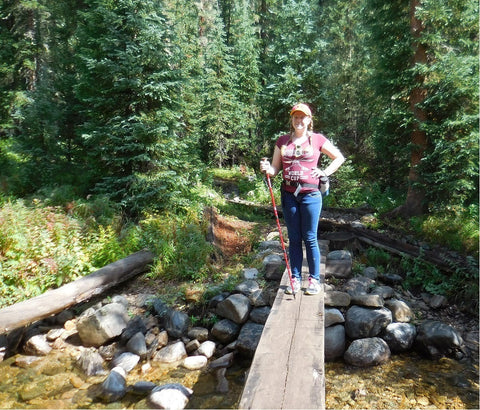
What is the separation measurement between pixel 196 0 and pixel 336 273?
2094 cm

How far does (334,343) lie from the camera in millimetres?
5430

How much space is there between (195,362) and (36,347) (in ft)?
8.35

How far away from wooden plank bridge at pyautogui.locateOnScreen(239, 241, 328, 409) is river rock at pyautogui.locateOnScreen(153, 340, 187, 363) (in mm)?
1875

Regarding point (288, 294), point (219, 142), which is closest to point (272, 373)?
point (288, 294)

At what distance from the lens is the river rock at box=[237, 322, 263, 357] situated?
536cm

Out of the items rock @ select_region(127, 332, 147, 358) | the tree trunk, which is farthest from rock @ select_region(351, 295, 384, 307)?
the tree trunk

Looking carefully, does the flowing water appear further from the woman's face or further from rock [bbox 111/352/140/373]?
the woman's face

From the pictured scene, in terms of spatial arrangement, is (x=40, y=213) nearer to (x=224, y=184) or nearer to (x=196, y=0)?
(x=224, y=184)

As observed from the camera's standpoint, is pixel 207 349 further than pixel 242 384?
Yes

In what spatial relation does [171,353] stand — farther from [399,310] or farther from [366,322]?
[399,310]

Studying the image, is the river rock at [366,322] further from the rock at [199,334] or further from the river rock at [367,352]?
the rock at [199,334]

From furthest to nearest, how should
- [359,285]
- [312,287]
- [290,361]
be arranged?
[359,285]
[312,287]
[290,361]

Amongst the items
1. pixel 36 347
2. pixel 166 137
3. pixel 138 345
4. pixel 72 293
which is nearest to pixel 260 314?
pixel 138 345

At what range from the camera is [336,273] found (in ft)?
22.9
